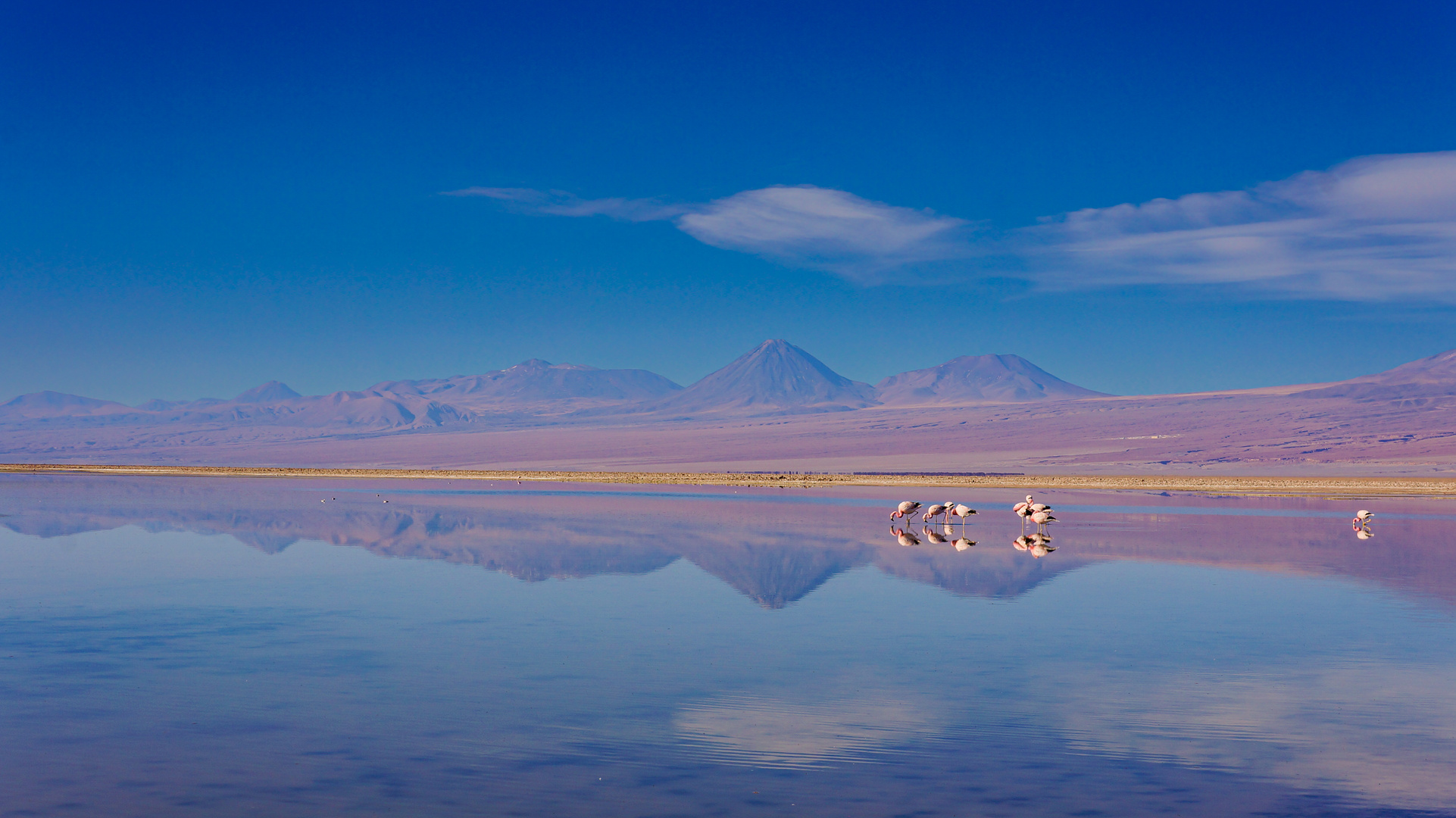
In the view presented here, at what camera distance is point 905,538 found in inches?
862

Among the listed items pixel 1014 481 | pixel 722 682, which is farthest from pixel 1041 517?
pixel 1014 481

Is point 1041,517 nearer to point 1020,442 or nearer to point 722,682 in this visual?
point 722,682

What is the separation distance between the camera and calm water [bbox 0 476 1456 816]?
20.0ft

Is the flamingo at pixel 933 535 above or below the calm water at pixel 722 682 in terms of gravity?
above

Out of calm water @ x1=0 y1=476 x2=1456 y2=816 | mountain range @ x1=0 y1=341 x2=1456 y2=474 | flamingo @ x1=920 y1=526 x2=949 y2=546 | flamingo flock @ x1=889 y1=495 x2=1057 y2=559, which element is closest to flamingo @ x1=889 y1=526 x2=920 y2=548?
flamingo flock @ x1=889 y1=495 x2=1057 y2=559

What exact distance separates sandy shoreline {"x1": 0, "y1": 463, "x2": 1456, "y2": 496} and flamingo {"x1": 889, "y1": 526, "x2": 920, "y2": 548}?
2220 cm

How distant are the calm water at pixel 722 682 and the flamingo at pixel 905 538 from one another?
2124 millimetres

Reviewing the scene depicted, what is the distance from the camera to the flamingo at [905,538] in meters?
20.7

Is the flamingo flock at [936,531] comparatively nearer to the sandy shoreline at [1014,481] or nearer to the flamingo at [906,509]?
the flamingo at [906,509]

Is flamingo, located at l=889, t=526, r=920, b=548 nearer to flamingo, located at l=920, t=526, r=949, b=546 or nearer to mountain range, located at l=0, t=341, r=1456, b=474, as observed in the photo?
flamingo, located at l=920, t=526, r=949, b=546

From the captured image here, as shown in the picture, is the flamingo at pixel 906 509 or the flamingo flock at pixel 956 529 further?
the flamingo at pixel 906 509

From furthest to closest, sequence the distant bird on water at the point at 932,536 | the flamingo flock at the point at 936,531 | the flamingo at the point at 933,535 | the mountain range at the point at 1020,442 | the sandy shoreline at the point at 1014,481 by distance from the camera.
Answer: the mountain range at the point at 1020,442 < the sandy shoreline at the point at 1014,481 < the distant bird on water at the point at 932,536 < the flamingo at the point at 933,535 < the flamingo flock at the point at 936,531

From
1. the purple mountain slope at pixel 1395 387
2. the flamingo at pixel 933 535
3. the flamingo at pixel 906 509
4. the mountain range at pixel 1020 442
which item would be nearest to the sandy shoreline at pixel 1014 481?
the mountain range at pixel 1020 442

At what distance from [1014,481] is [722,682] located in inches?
1728
